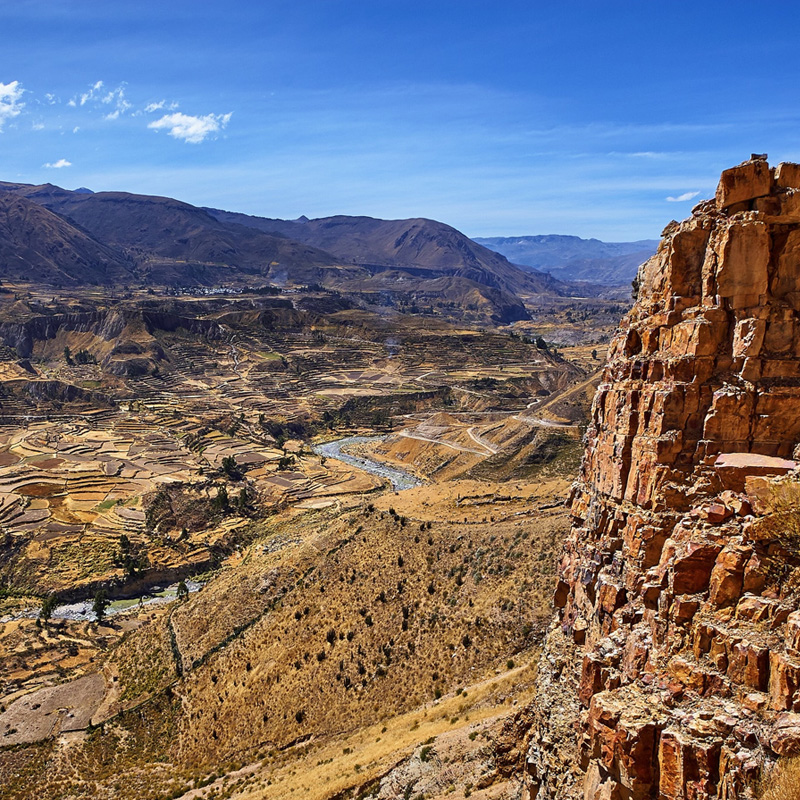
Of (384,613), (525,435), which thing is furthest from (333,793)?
(525,435)

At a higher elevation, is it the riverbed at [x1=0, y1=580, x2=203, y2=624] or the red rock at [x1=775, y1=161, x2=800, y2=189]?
the red rock at [x1=775, y1=161, x2=800, y2=189]

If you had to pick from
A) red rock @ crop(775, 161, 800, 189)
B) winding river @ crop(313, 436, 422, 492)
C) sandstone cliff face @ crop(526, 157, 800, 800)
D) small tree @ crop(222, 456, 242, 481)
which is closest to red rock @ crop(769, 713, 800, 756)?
sandstone cliff face @ crop(526, 157, 800, 800)

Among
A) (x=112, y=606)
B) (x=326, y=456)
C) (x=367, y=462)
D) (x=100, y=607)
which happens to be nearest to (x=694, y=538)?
(x=100, y=607)

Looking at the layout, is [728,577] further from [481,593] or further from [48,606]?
[48,606]

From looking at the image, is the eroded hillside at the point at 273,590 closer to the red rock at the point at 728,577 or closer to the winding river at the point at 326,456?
the winding river at the point at 326,456

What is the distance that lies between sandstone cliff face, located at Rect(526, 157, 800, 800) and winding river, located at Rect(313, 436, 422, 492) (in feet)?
221

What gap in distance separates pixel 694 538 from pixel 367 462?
9224 centimetres

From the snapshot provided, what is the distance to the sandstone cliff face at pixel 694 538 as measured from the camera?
986 centimetres

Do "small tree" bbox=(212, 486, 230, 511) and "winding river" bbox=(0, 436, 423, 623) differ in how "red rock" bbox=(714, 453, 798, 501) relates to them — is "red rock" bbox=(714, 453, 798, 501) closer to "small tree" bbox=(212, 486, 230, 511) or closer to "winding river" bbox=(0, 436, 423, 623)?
"winding river" bbox=(0, 436, 423, 623)

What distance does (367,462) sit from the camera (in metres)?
103

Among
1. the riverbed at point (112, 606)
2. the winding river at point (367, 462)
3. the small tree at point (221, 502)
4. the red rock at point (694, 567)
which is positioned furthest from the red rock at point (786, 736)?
the small tree at point (221, 502)

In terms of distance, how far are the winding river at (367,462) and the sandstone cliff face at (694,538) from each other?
67232 millimetres

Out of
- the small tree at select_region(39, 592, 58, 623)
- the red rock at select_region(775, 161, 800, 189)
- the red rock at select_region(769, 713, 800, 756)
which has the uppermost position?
A: the red rock at select_region(775, 161, 800, 189)

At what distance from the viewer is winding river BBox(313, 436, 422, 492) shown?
89.4 meters
